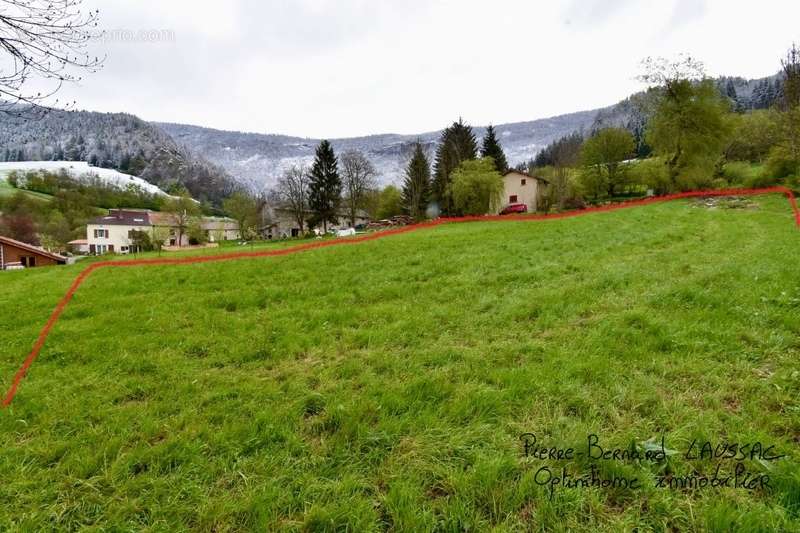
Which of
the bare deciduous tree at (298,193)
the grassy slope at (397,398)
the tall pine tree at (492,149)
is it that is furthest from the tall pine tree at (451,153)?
the grassy slope at (397,398)

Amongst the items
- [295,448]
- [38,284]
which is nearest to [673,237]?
[295,448]

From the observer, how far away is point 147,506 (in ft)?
8.18

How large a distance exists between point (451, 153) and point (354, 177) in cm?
2031

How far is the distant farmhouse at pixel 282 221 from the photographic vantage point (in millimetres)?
69188

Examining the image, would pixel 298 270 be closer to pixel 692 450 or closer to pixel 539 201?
pixel 692 450

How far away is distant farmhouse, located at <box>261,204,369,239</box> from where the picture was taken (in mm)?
69188

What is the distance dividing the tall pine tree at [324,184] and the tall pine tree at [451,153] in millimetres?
15745

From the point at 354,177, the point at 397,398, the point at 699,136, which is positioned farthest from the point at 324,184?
the point at 397,398

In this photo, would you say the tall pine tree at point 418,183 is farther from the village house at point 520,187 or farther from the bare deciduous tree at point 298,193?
the bare deciduous tree at point 298,193

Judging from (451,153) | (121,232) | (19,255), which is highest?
(451,153)

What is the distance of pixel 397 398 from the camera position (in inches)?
142

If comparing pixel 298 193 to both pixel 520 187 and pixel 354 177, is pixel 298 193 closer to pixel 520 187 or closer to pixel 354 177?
pixel 354 177

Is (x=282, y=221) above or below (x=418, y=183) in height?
below

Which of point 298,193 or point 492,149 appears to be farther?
point 298,193
